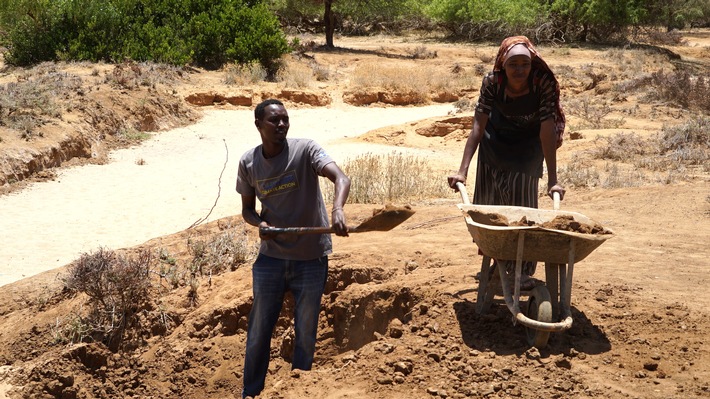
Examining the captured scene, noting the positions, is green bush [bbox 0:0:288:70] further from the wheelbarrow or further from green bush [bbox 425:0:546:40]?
the wheelbarrow

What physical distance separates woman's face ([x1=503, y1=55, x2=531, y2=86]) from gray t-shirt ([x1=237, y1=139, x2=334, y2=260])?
1.20 m

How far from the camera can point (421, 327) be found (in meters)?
4.39

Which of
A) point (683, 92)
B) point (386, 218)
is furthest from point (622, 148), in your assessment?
point (386, 218)

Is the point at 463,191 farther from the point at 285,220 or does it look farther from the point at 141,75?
the point at 141,75

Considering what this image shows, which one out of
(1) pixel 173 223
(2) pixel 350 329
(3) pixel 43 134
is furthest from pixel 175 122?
(2) pixel 350 329

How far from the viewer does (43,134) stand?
39.1 ft

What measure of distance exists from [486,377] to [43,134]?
10.1m

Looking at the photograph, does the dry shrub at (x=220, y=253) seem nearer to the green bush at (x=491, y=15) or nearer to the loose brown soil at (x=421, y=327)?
the loose brown soil at (x=421, y=327)

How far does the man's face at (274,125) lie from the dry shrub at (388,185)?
505 centimetres

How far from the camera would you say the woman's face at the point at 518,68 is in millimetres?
4203

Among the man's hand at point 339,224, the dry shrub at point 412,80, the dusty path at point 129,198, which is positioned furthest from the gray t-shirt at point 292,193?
the dry shrub at point 412,80

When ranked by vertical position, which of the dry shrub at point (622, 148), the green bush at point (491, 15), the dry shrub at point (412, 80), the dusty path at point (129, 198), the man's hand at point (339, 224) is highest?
the green bush at point (491, 15)

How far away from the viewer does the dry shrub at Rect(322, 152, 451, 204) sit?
8984 mm

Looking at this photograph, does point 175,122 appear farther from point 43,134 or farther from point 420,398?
point 420,398
